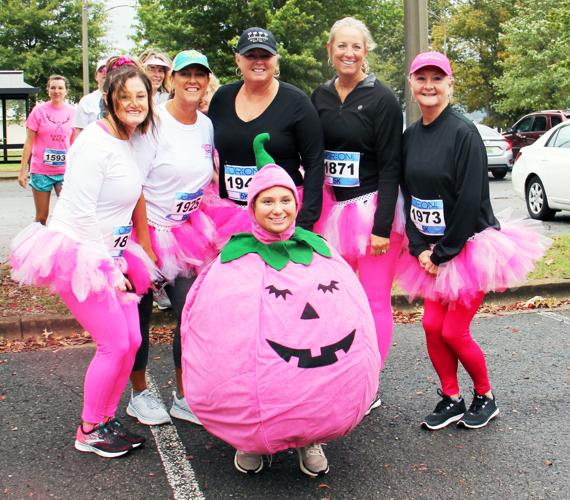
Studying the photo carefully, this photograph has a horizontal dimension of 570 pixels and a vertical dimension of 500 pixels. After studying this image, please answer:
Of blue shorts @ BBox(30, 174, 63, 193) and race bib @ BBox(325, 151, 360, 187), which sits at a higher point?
race bib @ BBox(325, 151, 360, 187)

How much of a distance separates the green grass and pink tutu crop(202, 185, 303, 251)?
423 cm

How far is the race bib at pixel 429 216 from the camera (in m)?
4.20

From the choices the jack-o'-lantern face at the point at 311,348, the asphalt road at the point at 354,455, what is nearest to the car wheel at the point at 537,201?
the asphalt road at the point at 354,455

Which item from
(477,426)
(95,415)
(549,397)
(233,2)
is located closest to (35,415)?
(95,415)

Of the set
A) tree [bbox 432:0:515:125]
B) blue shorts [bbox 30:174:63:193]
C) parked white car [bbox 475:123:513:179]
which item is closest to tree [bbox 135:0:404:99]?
parked white car [bbox 475:123:513:179]

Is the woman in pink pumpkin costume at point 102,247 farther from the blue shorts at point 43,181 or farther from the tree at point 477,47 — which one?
the tree at point 477,47

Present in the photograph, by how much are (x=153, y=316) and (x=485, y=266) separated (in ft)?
11.2

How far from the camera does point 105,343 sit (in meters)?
4.00

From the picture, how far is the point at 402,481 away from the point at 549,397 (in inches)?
62.7

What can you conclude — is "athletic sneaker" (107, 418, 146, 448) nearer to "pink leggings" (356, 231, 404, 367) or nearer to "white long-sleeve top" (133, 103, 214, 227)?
"white long-sleeve top" (133, 103, 214, 227)

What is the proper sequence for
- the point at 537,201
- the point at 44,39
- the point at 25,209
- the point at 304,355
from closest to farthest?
1. the point at 304,355
2. the point at 537,201
3. the point at 25,209
4. the point at 44,39

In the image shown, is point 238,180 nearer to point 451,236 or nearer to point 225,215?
point 225,215

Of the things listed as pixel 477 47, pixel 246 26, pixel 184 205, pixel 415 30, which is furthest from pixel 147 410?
pixel 477 47

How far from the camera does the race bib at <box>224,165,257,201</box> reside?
173 inches
